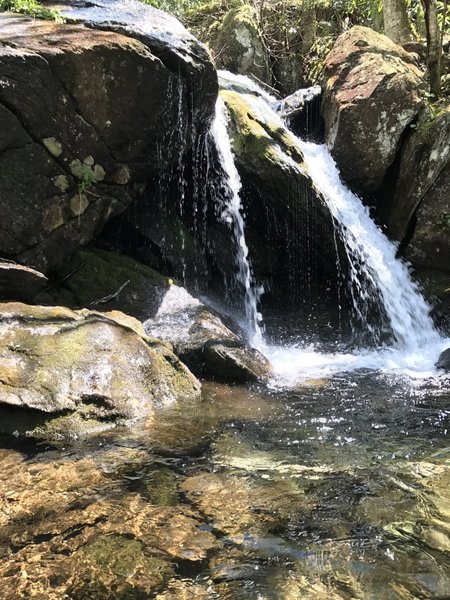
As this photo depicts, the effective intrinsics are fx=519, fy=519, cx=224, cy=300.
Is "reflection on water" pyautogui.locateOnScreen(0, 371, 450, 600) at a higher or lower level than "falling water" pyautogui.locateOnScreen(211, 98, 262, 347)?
lower

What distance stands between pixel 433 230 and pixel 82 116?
628 cm

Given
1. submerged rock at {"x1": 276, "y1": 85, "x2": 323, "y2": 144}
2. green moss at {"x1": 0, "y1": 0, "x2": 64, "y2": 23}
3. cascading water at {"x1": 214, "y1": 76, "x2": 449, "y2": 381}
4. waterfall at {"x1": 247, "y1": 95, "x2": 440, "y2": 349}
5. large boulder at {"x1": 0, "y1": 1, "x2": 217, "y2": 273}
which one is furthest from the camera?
submerged rock at {"x1": 276, "y1": 85, "x2": 323, "y2": 144}

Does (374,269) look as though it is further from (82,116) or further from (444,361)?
(82,116)

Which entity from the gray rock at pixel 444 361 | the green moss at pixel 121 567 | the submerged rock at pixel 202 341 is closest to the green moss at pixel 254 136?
the submerged rock at pixel 202 341

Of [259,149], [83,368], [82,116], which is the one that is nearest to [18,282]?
[83,368]

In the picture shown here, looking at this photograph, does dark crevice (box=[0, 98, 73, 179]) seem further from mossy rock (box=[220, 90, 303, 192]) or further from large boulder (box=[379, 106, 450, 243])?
large boulder (box=[379, 106, 450, 243])

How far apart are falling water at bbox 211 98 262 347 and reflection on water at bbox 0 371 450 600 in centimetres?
423

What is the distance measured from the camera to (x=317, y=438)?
4508mm

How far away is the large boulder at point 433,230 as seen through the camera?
30.5 feet

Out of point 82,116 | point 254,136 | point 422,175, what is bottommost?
point 82,116

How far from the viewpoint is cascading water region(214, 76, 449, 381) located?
26.4 ft

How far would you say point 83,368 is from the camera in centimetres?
487

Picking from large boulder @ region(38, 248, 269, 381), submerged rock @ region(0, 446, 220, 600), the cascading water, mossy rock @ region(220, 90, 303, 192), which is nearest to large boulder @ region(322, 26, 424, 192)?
the cascading water

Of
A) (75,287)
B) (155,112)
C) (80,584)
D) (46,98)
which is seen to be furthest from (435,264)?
(80,584)
